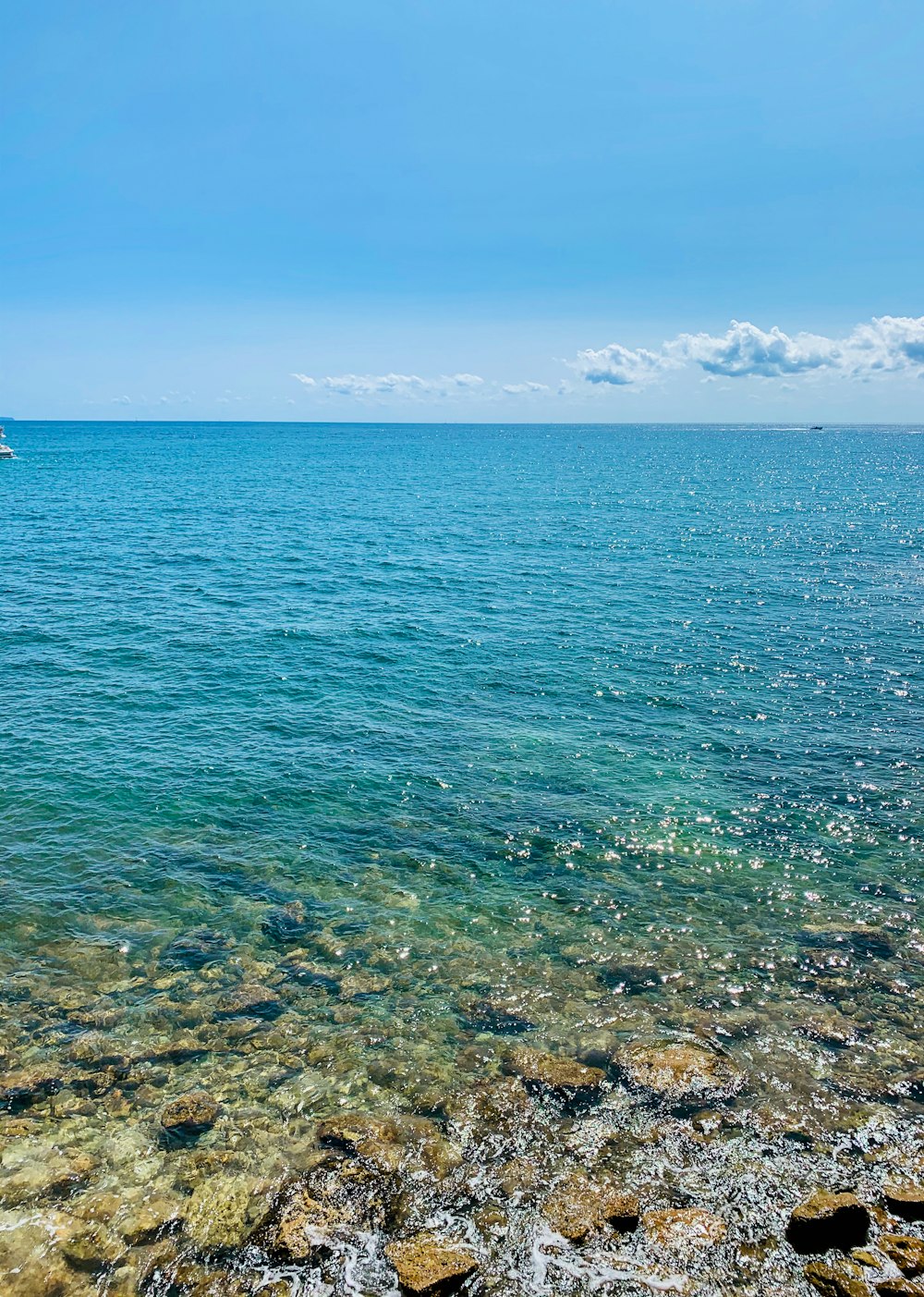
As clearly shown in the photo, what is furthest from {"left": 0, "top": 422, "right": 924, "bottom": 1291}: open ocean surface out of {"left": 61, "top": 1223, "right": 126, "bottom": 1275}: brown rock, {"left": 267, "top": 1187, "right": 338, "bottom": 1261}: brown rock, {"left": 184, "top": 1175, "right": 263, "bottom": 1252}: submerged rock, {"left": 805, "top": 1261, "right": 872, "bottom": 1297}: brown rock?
{"left": 805, "top": 1261, "right": 872, "bottom": 1297}: brown rock

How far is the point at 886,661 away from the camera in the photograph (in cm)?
4866

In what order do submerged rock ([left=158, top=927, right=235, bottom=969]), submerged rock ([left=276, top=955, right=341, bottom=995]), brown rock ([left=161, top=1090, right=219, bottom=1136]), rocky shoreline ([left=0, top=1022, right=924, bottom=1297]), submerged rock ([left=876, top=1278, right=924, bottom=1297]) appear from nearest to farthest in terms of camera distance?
submerged rock ([left=876, top=1278, right=924, bottom=1297]), rocky shoreline ([left=0, top=1022, right=924, bottom=1297]), brown rock ([left=161, top=1090, right=219, bottom=1136]), submerged rock ([left=276, top=955, right=341, bottom=995]), submerged rock ([left=158, top=927, right=235, bottom=969])

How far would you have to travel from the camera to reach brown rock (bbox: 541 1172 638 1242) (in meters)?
A: 14.8

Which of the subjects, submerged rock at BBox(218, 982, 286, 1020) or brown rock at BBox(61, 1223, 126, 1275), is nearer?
brown rock at BBox(61, 1223, 126, 1275)

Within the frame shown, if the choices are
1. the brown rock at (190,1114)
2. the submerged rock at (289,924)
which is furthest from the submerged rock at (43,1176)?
the submerged rock at (289,924)

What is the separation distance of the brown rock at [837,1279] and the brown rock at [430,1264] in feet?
21.5

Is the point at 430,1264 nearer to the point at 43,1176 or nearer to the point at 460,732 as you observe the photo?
the point at 43,1176

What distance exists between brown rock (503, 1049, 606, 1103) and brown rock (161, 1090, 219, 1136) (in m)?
7.64

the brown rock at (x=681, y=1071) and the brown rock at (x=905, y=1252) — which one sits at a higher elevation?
the brown rock at (x=905, y=1252)

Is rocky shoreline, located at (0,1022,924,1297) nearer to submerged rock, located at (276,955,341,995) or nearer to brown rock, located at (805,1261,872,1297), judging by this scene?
brown rock, located at (805,1261,872,1297)

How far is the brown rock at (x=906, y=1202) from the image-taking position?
14.9 meters

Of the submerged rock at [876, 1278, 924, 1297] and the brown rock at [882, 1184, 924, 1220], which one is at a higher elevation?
the submerged rock at [876, 1278, 924, 1297]

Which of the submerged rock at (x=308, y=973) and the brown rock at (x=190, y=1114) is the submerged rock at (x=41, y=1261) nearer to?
the brown rock at (x=190, y=1114)

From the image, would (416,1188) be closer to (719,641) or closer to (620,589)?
(719,641)
